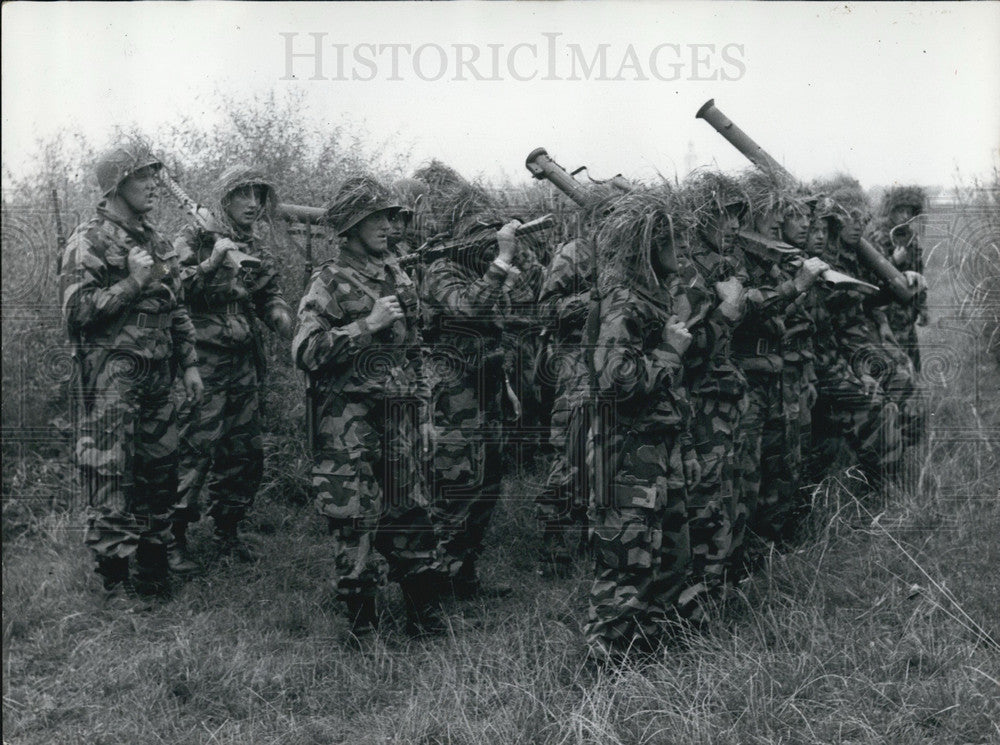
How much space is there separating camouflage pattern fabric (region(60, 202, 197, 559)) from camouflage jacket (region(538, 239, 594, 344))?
2.37 metres

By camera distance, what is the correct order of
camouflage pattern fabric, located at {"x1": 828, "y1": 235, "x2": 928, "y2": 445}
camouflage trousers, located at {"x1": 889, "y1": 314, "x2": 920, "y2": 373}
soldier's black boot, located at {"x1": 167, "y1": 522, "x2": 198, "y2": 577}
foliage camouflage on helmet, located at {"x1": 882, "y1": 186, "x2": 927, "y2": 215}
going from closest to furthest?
soldier's black boot, located at {"x1": 167, "y1": 522, "x2": 198, "y2": 577}
camouflage pattern fabric, located at {"x1": 828, "y1": 235, "x2": 928, "y2": 445}
camouflage trousers, located at {"x1": 889, "y1": 314, "x2": 920, "y2": 373}
foliage camouflage on helmet, located at {"x1": 882, "y1": 186, "x2": 927, "y2": 215}

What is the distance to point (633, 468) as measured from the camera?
479cm

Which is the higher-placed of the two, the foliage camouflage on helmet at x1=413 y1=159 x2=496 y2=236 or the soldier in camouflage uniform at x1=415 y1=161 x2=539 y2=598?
the foliage camouflage on helmet at x1=413 y1=159 x2=496 y2=236

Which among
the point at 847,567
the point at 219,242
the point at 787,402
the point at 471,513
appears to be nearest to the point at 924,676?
the point at 847,567

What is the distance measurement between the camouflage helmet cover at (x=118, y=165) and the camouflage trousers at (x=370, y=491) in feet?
6.25

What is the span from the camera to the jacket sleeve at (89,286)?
566 centimetres

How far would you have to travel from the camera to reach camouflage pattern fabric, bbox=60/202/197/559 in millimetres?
5711

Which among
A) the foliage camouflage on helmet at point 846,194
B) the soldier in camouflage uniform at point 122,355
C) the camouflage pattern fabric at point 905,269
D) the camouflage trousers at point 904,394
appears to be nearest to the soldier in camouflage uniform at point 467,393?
the soldier in camouflage uniform at point 122,355

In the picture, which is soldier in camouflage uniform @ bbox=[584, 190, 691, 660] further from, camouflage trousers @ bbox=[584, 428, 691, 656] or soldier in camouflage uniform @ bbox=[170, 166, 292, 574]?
soldier in camouflage uniform @ bbox=[170, 166, 292, 574]

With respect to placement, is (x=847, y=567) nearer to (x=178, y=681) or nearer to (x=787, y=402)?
(x=787, y=402)

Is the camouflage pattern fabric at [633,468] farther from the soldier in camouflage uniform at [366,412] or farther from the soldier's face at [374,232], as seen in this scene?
the soldier's face at [374,232]

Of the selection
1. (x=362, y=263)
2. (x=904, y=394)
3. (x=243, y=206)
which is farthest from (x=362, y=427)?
(x=904, y=394)

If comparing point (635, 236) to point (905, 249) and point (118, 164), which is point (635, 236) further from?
point (905, 249)

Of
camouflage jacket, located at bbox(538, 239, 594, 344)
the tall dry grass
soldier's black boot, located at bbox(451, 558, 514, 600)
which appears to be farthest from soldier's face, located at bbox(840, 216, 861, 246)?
soldier's black boot, located at bbox(451, 558, 514, 600)
